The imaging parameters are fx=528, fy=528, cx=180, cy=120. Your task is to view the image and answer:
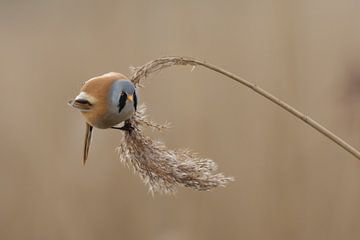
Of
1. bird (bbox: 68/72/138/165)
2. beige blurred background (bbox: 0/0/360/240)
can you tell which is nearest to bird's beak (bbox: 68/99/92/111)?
bird (bbox: 68/72/138/165)

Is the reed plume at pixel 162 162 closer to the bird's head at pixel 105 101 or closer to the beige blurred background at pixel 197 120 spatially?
the bird's head at pixel 105 101

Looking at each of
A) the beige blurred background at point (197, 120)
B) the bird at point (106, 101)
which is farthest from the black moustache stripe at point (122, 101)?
the beige blurred background at point (197, 120)

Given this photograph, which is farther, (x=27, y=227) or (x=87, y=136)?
(x=27, y=227)

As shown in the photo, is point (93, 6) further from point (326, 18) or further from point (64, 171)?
point (326, 18)

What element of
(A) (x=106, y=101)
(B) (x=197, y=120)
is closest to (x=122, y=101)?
(A) (x=106, y=101)

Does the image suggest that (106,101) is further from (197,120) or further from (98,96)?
(197,120)

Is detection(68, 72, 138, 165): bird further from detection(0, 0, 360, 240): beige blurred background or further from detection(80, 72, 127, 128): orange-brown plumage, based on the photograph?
detection(0, 0, 360, 240): beige blurred background

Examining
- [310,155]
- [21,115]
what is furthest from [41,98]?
[310,155]
